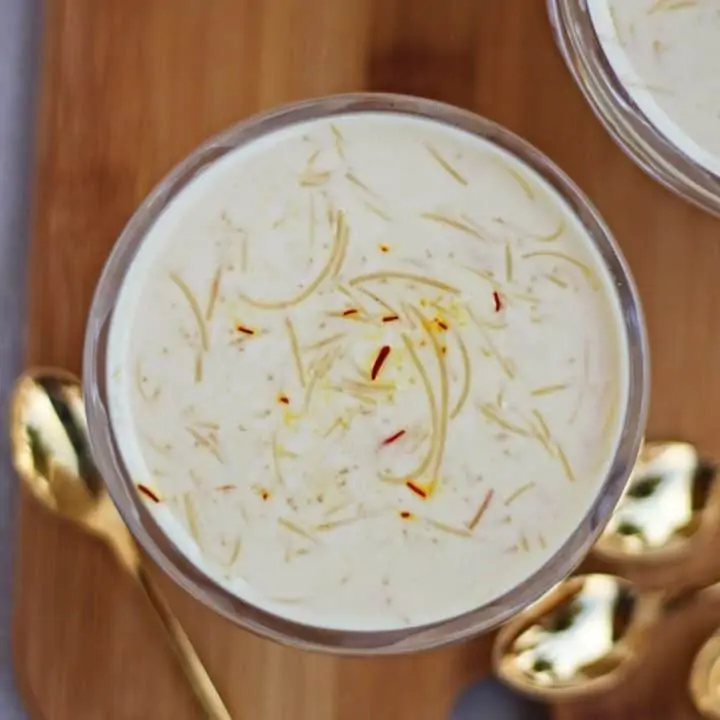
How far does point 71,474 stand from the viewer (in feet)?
2.43

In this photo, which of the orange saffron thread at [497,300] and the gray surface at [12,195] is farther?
the gray surface at [12,195]

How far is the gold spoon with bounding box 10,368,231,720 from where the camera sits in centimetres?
73

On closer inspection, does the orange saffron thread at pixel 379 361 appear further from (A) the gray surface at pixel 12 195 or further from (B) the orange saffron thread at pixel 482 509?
(A) the gray surface at pixel 12 195

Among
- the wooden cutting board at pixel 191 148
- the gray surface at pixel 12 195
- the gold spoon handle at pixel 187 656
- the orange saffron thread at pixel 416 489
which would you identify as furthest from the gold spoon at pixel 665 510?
the gray surface at pixel 12 195

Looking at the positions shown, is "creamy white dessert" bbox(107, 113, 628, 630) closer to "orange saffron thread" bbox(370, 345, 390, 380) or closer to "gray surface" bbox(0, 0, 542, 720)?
"orange saffron thread" bbox(370, 345, 390, 380)

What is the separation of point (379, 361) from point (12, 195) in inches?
13.0

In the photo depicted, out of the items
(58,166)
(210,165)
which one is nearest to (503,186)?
(210,165)

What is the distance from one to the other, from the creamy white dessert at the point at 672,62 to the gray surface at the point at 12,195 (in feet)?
1.41

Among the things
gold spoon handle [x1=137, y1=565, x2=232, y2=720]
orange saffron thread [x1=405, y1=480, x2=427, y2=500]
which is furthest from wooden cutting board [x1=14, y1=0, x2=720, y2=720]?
orange saffron thread [x1=405, y1=480, x2=427, y2=500]

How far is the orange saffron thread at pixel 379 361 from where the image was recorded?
69 centimetres

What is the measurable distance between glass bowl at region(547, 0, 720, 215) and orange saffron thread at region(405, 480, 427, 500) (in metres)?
0.27

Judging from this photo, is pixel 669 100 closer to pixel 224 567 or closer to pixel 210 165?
pixel 210 165

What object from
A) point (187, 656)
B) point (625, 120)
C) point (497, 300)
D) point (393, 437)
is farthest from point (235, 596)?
point (625, 120)

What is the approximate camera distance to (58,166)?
2.42 ft
